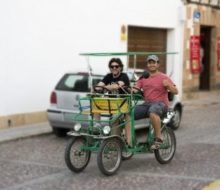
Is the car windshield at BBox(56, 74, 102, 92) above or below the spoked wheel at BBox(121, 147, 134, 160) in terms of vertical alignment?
above

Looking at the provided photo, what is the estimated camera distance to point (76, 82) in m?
11.8

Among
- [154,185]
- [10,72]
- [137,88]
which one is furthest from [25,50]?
[154,185]

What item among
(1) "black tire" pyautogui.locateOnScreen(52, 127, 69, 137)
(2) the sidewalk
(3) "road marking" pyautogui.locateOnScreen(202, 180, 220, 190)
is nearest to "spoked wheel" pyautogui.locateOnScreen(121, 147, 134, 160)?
(3) "road marking" pyautogui.locateOnScreen(202, 180, 220, 190)

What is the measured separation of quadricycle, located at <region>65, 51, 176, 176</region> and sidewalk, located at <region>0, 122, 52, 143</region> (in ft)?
11.0

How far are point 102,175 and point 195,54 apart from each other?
1383cm

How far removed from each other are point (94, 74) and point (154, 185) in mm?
4434

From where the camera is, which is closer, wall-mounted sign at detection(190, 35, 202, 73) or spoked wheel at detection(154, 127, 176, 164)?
spoked wheel at detection(154, 127, 176, 164)

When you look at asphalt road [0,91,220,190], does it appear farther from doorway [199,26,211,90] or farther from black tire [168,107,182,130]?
doorway [199,26,211,90]

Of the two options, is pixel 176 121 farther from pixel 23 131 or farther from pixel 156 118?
pixel 156 118

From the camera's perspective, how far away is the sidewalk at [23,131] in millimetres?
11953

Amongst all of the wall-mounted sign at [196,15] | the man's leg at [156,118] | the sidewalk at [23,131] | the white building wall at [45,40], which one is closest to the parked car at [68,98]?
the sidewalk at [23,131]

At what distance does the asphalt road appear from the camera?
7.69 m

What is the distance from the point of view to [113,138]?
27.0 feet

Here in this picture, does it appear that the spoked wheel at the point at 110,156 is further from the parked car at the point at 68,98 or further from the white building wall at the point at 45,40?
the white building wall at the point at 45,40
